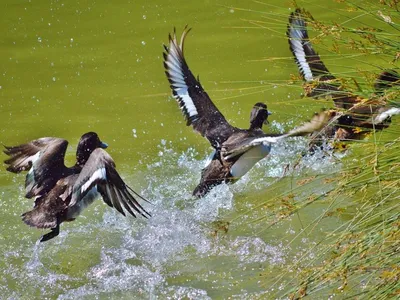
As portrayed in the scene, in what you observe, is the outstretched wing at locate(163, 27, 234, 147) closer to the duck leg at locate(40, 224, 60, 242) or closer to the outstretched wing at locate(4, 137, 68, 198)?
the outstretched wing at locate(4, 137, 68, 198)

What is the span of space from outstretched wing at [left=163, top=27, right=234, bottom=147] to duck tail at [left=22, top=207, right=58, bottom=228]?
64.1 inches

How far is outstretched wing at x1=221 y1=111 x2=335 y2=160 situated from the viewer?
4.05m

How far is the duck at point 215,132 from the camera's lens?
657 cm

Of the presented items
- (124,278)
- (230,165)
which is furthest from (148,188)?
(124,278)

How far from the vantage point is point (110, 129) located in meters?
8.25

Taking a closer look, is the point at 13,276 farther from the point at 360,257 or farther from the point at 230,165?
the point at 360,257

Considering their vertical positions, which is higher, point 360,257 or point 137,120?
point 360,257

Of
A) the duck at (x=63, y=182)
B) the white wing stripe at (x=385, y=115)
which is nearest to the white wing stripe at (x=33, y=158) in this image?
the duck at (x=63, y=182)

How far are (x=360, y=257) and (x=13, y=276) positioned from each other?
3.31 metres

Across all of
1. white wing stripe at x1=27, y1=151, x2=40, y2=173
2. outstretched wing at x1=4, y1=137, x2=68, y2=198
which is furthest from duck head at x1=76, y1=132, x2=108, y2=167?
white wing stripe at x1=27, y1=151, x2=40, y2=173

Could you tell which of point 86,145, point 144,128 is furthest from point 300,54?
point 86,145

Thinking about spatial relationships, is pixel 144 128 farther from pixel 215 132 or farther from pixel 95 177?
pixel 95 177

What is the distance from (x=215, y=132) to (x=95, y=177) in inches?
62.8

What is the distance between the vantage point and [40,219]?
19.5 ft
